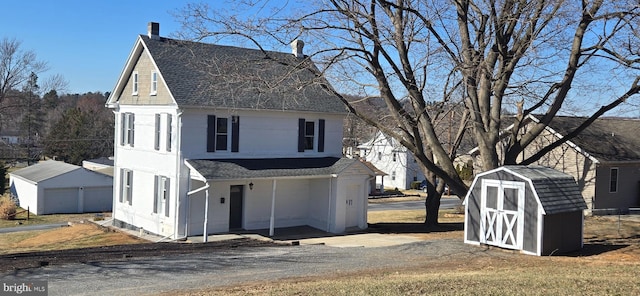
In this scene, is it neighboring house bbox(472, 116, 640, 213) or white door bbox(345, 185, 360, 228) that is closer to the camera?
white door bbox(345, 185, 360, 228)

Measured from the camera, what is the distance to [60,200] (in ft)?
Result: 134

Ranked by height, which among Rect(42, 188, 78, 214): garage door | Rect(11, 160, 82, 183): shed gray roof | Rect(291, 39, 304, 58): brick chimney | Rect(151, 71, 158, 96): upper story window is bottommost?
Rect(42, 188, 78, 214): garage door

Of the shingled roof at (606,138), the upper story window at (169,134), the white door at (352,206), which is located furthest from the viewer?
the shingled roof at (606,138)

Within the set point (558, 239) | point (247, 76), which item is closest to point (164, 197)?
point (247, 76)

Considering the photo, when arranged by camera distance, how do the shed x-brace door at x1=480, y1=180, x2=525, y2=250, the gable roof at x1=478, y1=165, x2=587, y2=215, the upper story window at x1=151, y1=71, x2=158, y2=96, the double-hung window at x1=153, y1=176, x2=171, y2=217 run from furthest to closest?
the upper story window at x1=151, y1=71, x2=158, y2=96 → the double-hung window at x1=153, y1=176, x2=171, y2=217 → the shed x-brace door at x1=480, y1=180, x2=525, y2=250 → the gable roof at x1=478, y1=165, x2=587, y2=215

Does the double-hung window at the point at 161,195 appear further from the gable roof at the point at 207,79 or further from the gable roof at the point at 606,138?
the gable roof at the point at 606,138

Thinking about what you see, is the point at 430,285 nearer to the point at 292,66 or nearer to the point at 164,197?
the point at 292,66

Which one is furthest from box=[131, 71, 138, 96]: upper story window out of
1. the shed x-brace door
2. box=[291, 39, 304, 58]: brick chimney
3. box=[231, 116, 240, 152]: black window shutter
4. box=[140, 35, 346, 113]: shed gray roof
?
the shed x-brace door

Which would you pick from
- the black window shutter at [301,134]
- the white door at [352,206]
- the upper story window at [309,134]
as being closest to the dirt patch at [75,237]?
the black window shutter at [301,134]

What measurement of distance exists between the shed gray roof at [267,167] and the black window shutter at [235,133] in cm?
63

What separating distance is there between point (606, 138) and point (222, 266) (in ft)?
Result: 93.1

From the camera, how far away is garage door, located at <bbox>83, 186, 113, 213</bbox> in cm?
4156

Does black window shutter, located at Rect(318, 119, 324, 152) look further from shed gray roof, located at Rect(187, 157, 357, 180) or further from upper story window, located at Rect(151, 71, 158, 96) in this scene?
upper story window, located at Rect(151, 71, 158, 96)

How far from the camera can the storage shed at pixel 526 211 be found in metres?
16.5
